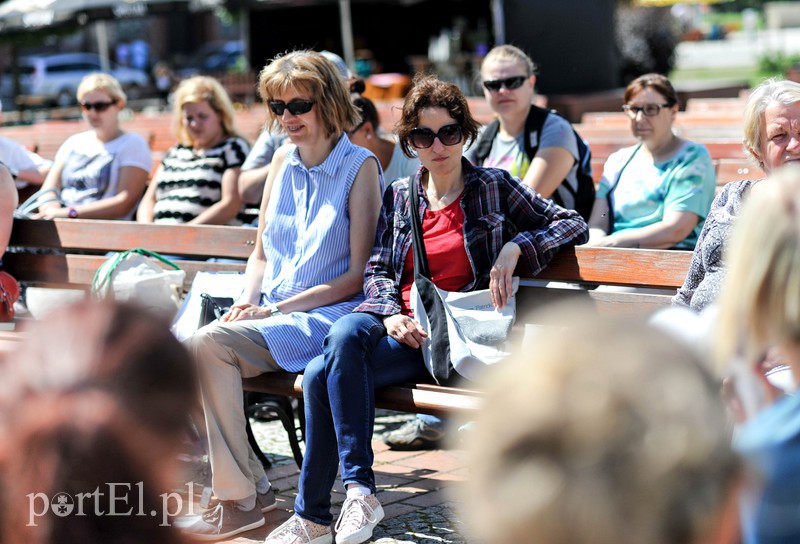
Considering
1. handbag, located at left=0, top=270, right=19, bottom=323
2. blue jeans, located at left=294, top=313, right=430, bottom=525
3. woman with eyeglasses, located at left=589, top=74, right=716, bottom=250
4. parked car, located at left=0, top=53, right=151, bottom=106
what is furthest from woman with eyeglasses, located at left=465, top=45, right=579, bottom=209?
parked car, located at left=0, top=53, right=151, bottom=106

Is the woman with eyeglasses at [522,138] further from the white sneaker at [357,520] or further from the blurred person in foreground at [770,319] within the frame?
the blurred person in foreground at [770,319]

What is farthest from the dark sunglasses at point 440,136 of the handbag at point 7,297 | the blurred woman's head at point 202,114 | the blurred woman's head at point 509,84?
the handbag at point 7,297

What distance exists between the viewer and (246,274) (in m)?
4.52

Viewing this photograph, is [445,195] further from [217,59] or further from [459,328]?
[217,59]

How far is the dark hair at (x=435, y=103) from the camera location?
13.4ft

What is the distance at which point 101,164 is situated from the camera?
248 inches

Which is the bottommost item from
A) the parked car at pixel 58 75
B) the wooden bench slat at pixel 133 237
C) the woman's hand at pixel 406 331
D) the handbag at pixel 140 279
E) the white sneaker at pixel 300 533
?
the white sneaker at pixel 300 533

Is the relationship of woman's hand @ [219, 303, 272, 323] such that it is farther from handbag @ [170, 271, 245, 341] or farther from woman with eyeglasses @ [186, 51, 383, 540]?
handbag @ [170, 271, 245, 341]

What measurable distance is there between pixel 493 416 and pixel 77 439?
0.53 m

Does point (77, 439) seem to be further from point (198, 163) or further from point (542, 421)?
point (198, 163)

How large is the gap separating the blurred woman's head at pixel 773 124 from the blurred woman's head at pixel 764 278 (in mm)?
1914

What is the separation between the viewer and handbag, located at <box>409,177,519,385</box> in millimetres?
3822

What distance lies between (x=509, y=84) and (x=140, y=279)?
6.40 feet

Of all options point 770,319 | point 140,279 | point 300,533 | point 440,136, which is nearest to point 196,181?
point 140,279
